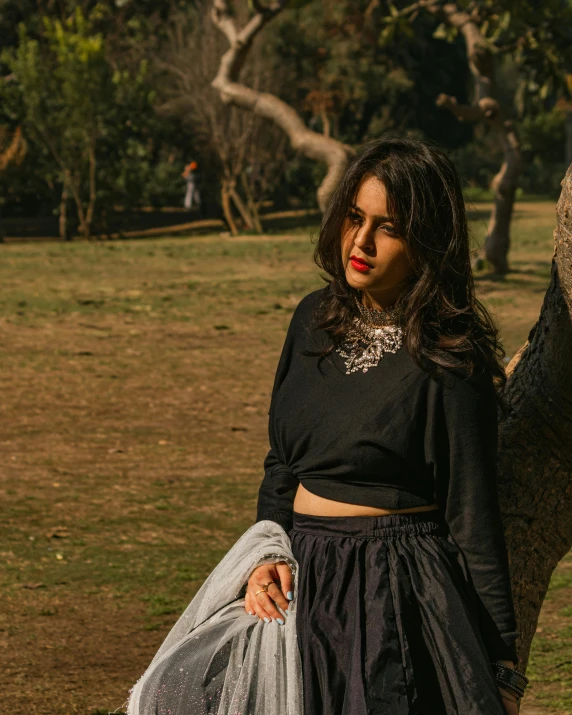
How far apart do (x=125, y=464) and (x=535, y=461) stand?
17.2 ft

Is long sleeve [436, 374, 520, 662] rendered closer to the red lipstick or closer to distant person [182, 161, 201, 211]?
the red lipstick

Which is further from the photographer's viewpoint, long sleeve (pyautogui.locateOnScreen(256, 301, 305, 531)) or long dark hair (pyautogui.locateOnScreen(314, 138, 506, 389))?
long sleeve (pyautogui.locateOnScreen(256, 301, 305, 531))

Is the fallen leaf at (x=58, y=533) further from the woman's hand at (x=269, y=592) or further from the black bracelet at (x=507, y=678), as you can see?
the black bracelet at (x=507, y=678)

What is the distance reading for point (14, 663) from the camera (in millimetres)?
4723

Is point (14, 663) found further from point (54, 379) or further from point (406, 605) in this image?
point (54, 379)

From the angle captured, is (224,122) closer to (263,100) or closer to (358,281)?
(263,100)

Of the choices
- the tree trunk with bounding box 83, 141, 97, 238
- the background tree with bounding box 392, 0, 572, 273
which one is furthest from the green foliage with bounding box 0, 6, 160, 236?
the background tree with bounding box 392, 0, 572, 273

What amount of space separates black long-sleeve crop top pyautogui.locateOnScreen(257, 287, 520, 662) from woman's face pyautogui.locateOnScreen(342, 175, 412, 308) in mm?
160

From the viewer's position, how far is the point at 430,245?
241 centimetres

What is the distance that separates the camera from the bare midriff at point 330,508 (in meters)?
2.39

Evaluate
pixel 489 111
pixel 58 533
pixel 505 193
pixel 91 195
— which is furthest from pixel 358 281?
pixel 91 195

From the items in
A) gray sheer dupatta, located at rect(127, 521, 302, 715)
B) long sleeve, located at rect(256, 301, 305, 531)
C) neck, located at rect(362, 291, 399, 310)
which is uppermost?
neck, located at rect(362, 291, 399, 310)

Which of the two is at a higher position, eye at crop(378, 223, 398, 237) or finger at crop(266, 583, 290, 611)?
eye at crop(378, 223, 398, 237)

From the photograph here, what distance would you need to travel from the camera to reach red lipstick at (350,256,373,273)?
2428 millimetres
